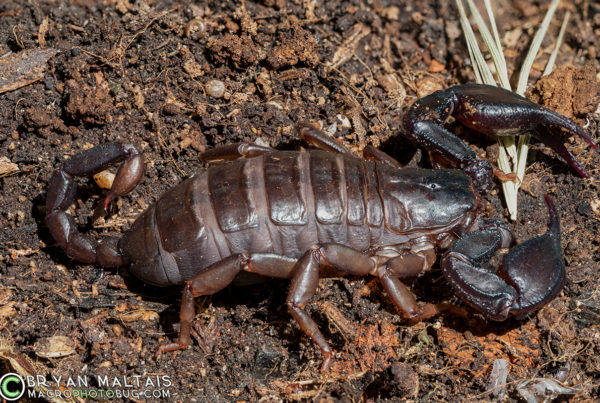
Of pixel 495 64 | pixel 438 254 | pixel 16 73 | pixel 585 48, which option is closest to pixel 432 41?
→ pixel 495 64

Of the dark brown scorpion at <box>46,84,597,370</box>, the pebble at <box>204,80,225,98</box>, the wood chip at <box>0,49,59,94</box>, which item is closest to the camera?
the dark brown scorpion at <box>46,84,597,370</box>

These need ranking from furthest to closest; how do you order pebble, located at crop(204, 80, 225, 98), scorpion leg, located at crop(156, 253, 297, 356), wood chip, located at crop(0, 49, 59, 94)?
1. pebble, located at crop(204, 80, 225, 98)
2. wood chip, located at crop(0, 49, 59, 94)
3. scorpion leg, located at crop(156, 253, 297, 356)

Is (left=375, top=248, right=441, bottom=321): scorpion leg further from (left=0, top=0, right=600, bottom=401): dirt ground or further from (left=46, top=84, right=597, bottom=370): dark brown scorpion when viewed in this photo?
(left=0, top=0, right=600, bottom=401): dirt ground

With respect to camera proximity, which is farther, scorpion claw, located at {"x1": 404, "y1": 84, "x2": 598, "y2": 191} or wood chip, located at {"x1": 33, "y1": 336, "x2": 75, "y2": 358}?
scorpion claw, located at {"x1": 404, "y1": 84, "x2": 598, "y2": 191}

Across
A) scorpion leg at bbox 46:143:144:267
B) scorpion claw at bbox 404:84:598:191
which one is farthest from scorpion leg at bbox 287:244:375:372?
scorpion leg at bbox 46:143:144:267

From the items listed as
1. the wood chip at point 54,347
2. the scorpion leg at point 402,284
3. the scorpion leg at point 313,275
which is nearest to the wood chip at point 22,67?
the wood chip at point 54,347

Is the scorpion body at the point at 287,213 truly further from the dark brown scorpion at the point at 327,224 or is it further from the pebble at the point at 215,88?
the pebble at the point at 215,88
